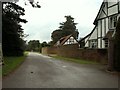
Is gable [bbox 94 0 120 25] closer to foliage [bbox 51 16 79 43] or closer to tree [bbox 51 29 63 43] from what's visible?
foliage [bbox 51 16 79 43]

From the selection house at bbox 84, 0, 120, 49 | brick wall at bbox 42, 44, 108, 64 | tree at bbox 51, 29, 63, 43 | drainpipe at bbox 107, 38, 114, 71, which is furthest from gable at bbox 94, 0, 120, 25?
tree at bbox 51, 29, 63, 43

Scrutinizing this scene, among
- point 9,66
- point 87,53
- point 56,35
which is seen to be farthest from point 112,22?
point 56,35

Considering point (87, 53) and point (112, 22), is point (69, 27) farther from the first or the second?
point (112, 22)

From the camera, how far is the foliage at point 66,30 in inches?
4373

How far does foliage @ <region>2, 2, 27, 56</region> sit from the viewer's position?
3671 centimetres

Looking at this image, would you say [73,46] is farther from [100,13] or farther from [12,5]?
[12,5]

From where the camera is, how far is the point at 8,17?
38.3 meters

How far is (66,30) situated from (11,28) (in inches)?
2760

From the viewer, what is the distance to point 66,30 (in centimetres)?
11131

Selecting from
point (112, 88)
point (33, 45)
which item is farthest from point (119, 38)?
point (33, 45)

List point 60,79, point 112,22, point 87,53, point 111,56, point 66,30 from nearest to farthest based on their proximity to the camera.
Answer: point 60,79
point 111,56
point 112,22
point 87,53
point 66,30

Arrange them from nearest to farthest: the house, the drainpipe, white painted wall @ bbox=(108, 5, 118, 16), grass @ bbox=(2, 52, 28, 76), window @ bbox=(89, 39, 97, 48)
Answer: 1. grass @ bbox=(2, 52, 28, 76)
2. the drainpipe
3. white painted wall @ bbox=(108, 5, 118, 16)
4. the house
5. window @ bbox=(89, 39, 97, 48)

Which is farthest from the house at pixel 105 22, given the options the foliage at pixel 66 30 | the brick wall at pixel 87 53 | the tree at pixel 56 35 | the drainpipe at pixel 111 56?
the tree at pixel 56 35

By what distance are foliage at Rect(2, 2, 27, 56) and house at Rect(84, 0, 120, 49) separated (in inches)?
437
